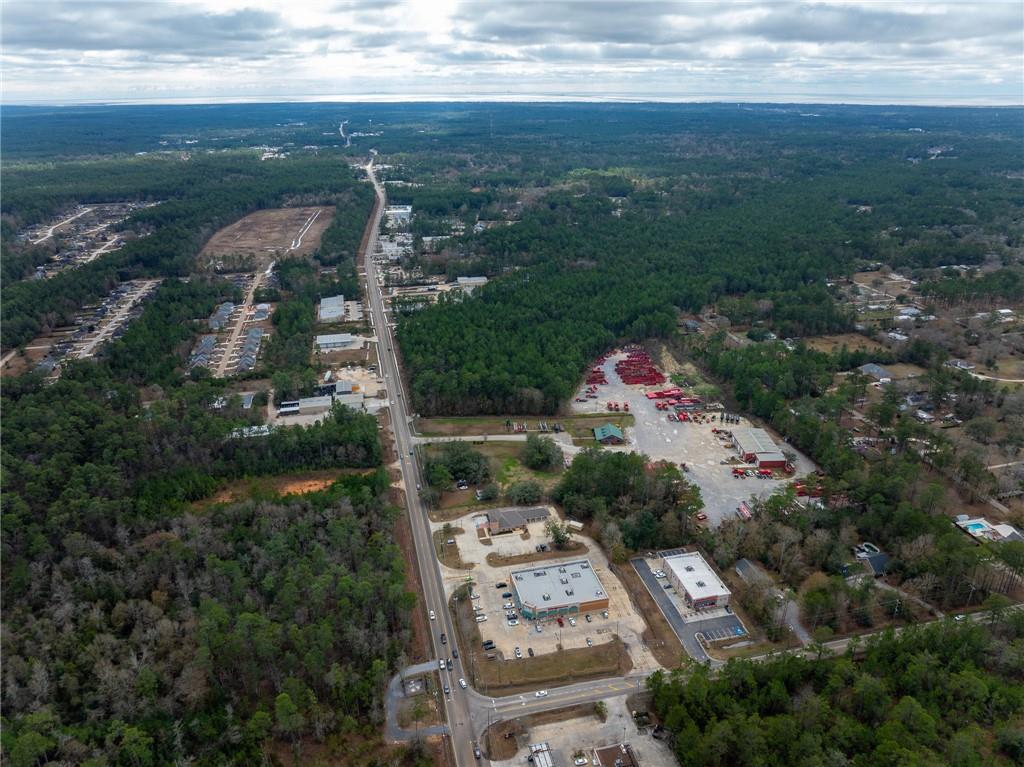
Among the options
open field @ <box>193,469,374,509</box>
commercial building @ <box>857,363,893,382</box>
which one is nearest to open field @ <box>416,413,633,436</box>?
open field @ <box>193,469,374,509</box>

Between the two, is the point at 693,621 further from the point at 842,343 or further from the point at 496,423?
the point at 842,343

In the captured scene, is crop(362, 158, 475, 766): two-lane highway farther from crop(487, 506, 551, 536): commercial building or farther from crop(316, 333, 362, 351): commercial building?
crop(487, 506, 551, 536): commercial building

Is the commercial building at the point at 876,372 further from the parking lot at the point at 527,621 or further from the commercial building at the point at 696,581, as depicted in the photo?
the parking lot at the point at 527,621

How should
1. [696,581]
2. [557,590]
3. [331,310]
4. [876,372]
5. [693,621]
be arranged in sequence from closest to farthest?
1. [693,621]
2. [557,590]
3. [696,581]
4. [876,372]
5. [331,310]

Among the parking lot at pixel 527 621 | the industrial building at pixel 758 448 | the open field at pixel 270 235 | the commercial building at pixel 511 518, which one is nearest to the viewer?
the parking lot at pixel 527 621

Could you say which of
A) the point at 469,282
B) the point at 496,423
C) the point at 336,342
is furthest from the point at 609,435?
the point at 469,282

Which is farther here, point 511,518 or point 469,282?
point 469,282

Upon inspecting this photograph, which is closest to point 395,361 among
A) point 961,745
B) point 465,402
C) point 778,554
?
point 465,402

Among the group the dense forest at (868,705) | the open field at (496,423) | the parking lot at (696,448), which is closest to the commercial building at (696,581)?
the dense forest at (868,705)
